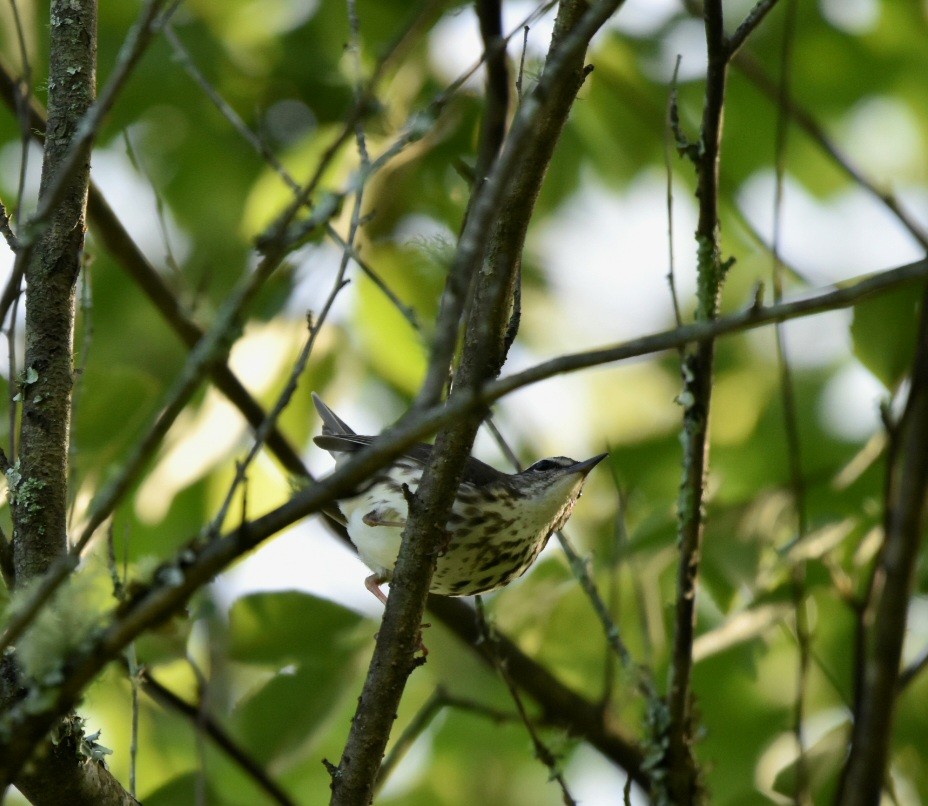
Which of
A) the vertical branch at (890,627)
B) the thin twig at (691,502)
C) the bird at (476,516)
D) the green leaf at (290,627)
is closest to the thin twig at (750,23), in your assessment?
the thin twig at (691,502)

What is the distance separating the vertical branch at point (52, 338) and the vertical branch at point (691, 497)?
1.74m

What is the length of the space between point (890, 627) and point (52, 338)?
7.77 feet

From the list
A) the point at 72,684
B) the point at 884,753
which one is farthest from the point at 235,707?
the point at 72,684

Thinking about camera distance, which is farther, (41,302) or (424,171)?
(424,171)

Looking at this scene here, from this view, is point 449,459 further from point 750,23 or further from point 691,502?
point 750,23

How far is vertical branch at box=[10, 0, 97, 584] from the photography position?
8.71ft

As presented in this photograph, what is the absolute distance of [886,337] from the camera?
366 cm

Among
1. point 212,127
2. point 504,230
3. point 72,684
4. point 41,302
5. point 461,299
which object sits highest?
point 212,127

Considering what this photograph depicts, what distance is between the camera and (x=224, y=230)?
16.9ft

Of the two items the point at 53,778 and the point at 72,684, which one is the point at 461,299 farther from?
the point at 53,778

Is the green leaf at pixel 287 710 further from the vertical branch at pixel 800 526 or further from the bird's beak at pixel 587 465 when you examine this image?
the vertical branch at pixel 800 526

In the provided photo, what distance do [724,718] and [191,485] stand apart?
2433 mm

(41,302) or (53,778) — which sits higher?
(41,302)

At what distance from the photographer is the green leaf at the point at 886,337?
11.9ft
